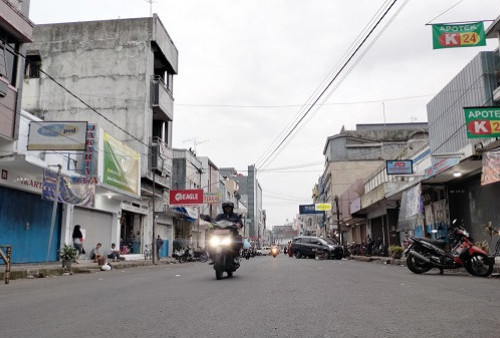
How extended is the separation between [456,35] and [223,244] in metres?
9.26

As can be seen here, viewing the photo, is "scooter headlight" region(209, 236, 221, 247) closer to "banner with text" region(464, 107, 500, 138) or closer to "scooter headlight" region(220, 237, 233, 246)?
"scooter headlight" region(220, 237, 233, 246)

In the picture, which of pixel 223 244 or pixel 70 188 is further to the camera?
pixel 70 188

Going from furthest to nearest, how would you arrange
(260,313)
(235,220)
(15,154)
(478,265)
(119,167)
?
(119,167)
(15,154)
(478,265)
(235,220)
(260,313)

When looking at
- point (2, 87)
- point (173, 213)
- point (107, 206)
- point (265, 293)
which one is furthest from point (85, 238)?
point (265, 293)

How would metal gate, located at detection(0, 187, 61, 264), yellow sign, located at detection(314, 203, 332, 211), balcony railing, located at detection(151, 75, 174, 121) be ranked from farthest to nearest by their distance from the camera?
yellow sign, located at detection(314, 203, 332, 211) < balcony railing, located at detection(151, 75, 174, 121) < metal gate, located at detection(0, 187, 61, 264)

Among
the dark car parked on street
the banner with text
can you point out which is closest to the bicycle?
the dark car parked on street

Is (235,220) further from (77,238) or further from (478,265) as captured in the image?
(77,238)

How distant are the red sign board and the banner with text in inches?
989

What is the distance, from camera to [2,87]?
1575 cm

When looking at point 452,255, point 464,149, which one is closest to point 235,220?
point 452,255

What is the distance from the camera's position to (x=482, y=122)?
14383 mm

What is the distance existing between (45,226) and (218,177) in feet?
155

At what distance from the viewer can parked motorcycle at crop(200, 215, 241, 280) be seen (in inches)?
392

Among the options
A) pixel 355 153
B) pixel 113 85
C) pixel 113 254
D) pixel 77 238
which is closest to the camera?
pixel 77 238
